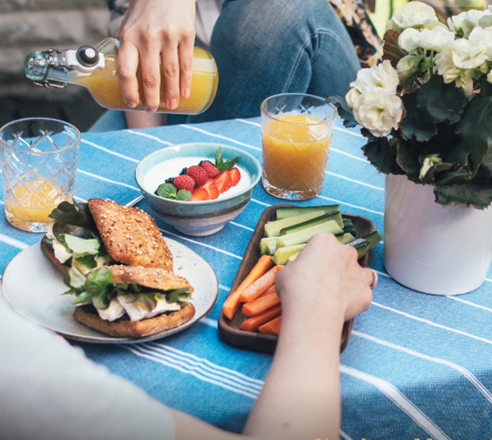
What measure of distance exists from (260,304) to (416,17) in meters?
0.58

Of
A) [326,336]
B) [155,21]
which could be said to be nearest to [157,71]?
[155,21]

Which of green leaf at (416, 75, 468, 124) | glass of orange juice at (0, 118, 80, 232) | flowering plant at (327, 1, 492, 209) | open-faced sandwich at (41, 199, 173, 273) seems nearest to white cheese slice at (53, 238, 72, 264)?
open-faced sandwich at (41, 199, 173, 273)

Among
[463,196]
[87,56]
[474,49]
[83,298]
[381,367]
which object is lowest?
[381,367]

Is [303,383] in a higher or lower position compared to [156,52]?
lower

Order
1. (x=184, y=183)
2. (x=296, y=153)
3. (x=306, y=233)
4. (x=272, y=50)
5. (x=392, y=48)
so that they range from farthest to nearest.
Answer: (x=272, y=50) → (x=296, y=153) → (x=184, y=183) → (x=306, y=233) → (x=392, y=48)

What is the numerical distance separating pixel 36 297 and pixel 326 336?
1.76ft

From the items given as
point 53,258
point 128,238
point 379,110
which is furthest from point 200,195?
point 379,110

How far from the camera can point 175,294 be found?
2.51 feet

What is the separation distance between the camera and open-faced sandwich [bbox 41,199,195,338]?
0.74 meters

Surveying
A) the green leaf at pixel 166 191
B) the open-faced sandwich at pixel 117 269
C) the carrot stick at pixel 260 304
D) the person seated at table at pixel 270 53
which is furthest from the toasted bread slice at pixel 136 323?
the person seated at table at pixel 270 53

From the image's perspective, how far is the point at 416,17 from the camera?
797 millimetres

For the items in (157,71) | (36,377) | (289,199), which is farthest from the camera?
(289,199)

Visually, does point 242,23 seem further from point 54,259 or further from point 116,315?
point 116,315

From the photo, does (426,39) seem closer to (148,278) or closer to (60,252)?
(148,278)
